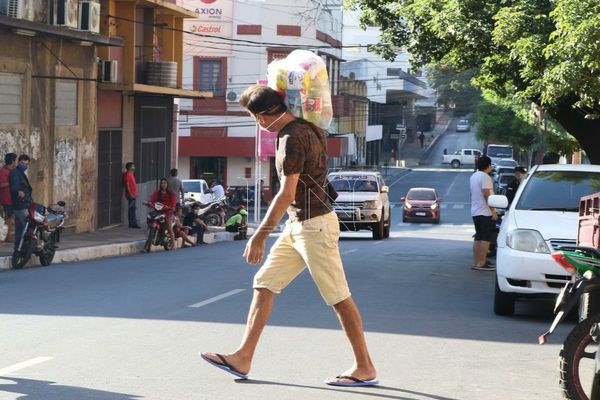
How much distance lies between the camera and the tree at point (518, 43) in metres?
15.6

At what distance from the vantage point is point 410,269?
18672 millimetres

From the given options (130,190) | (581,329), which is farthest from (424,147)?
(581,329)

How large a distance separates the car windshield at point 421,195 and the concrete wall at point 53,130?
88.9 feet

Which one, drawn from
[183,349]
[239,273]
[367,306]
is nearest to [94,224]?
[239,273]

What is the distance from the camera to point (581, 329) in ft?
22.5

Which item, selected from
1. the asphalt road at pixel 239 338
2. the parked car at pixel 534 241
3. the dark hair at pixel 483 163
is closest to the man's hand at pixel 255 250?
the asphalt road at pixel 239 338

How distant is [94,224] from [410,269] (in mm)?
13116

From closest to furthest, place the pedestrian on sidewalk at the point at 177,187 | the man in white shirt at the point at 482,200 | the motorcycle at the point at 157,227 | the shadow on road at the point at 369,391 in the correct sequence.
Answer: the shadow on road at the point at 369,391
the man in white shirt at the point at 482,200
the motorcycle at the point at 157,227
the pedestrian on sidewalk at the point at 177,187

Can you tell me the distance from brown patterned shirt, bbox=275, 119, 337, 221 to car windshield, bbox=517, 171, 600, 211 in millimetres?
5620

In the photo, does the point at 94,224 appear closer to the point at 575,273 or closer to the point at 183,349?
the point at 183,349

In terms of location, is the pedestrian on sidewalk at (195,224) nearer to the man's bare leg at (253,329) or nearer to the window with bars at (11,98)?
the window with bars at (11,98)

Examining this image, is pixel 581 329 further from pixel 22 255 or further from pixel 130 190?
pixel 130 190

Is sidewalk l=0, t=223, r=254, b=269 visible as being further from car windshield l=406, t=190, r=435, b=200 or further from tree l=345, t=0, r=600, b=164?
car windshield l=406, t=190, r=435, b=200

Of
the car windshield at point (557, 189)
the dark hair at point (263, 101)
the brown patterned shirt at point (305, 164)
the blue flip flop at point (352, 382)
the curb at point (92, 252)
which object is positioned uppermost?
the dark hair at point (263, 101)
